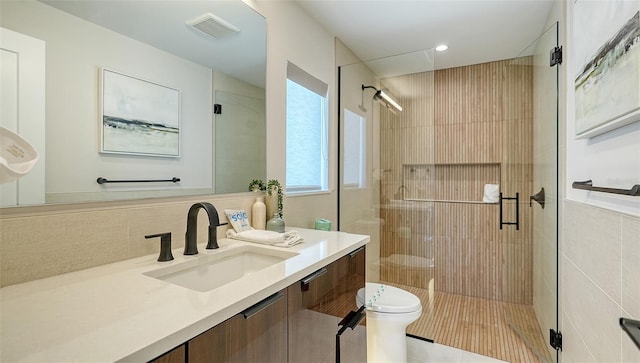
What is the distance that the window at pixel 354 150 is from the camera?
2684 millimetres

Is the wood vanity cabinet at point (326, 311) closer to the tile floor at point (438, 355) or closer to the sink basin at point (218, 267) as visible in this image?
the sink basin at point (218, 267)

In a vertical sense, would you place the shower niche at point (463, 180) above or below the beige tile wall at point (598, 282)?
above

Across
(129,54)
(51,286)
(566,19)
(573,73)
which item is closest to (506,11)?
(566,19)

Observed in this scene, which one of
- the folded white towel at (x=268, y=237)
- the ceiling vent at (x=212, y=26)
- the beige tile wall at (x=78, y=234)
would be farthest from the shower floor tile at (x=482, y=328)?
the ceiling vent at (x=212, y=26)

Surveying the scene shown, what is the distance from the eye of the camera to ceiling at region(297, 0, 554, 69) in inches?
82.4

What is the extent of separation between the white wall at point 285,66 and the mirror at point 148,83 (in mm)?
89

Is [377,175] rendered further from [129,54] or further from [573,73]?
[129,54]

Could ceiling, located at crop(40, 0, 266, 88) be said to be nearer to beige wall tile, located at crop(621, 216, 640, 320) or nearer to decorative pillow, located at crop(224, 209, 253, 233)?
decorative pillow, located at crop(224, 209, 253, 233)

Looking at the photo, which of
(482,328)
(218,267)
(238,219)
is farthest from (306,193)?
(482,328)

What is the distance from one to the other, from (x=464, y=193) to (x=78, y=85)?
338 centimetres

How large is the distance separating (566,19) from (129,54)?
232cm

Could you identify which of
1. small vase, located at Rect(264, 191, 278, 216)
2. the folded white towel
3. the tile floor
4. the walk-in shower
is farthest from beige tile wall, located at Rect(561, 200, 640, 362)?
small vase, located at Rect(264, 191, 278, 216)

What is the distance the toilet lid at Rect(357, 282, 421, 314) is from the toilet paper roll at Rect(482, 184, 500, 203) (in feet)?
5.50

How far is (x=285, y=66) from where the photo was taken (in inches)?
→ 75.8
